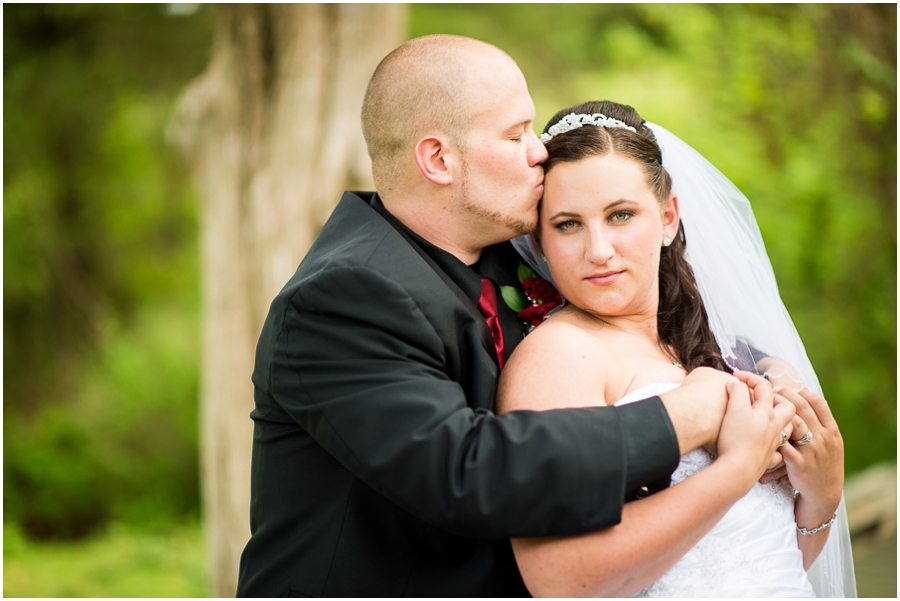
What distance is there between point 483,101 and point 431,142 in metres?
0.21

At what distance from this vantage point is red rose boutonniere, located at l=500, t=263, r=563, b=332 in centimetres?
269

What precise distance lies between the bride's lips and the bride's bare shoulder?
7.1 inches

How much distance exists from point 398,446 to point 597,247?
0.90 meters

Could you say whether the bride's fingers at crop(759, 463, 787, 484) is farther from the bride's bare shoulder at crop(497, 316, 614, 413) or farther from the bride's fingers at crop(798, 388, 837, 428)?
the bride's bare shoulder at crop(497, 316, 614, 413)

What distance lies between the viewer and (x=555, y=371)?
7.38 feet

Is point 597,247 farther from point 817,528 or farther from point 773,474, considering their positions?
point 817,528

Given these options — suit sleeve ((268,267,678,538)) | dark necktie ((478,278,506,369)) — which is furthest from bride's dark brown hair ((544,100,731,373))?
suit sleeve ((268,267,678,538))

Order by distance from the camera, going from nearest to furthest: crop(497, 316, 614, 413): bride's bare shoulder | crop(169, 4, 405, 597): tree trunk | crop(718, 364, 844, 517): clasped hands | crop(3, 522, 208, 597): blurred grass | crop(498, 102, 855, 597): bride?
crop(498, 102, 855, 597): bride → crop(497, 316, 614, 413): bride's bare shoulder → crop(718, 364, 844, 517): clasped hands → crop(169, 4, 405, 597): tree trunk → crop(3, 522, 208, 597): blurred grass

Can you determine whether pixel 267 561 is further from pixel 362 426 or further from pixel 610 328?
pixel 610 328

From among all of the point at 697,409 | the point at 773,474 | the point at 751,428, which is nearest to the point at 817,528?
the point at 773,474

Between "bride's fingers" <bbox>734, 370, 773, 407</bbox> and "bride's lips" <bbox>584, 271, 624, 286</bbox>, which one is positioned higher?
"bride's lips" <bbox>584, 271, 624, 286</bbox>

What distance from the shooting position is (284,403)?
7.36ft

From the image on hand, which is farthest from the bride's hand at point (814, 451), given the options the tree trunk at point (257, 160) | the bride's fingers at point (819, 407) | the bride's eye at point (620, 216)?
the tree trunk at point (257, 160)

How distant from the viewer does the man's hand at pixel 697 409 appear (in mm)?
2094
